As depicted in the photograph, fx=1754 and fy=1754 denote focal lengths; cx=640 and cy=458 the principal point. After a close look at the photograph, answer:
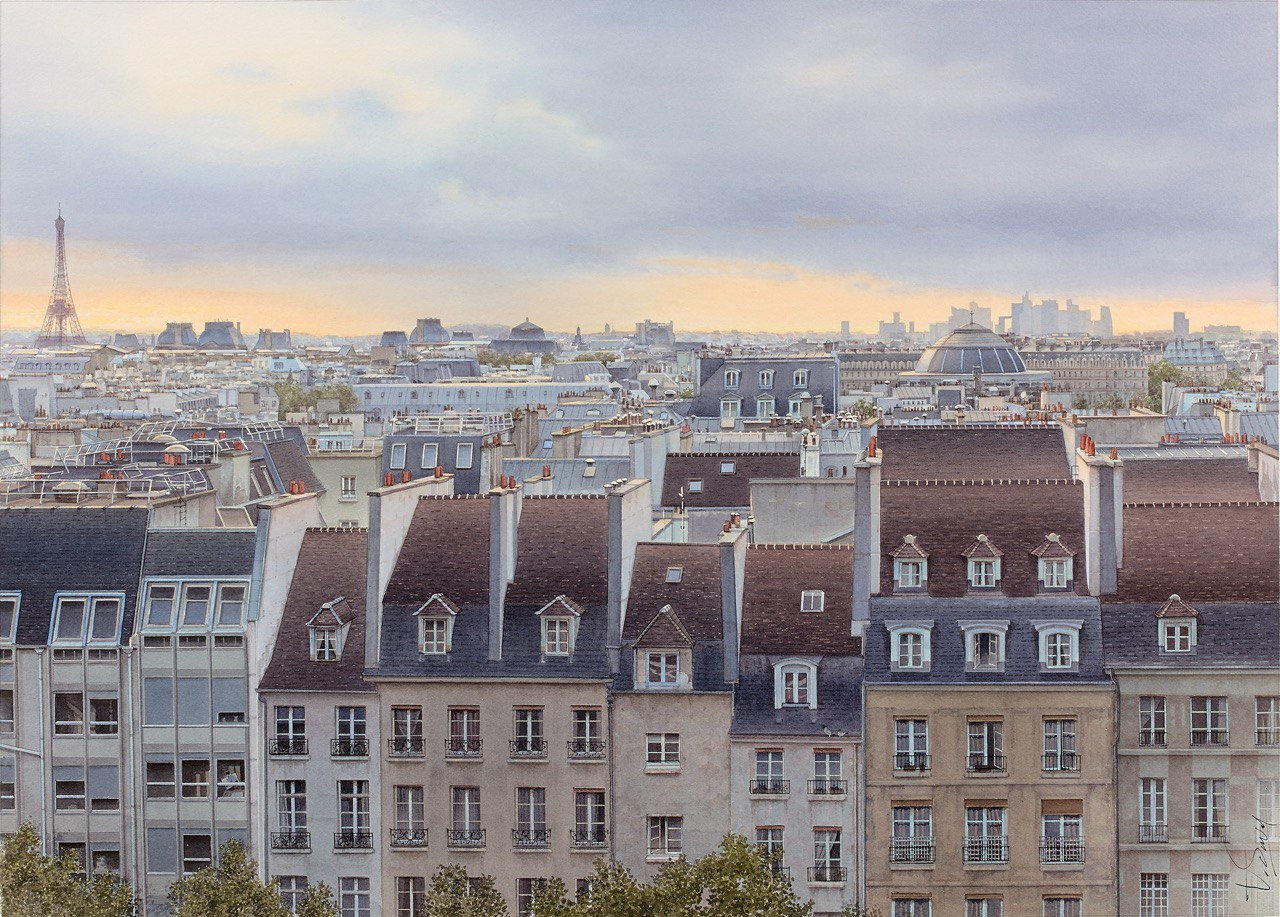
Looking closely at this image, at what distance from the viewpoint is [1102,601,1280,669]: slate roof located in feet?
44.4

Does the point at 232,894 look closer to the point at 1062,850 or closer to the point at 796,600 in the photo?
the point at 796,600

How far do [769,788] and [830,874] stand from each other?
81 centimetres

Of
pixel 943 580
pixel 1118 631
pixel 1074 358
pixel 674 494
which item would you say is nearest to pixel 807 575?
pixel 943 580

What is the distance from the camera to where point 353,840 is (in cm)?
1408

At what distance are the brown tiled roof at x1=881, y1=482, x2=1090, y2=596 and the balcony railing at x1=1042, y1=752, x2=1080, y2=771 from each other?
53.2 inches

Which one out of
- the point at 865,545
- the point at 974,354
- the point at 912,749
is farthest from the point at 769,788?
the point at 974,354

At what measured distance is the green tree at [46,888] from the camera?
1298cm

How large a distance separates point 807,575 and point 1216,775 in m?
3.57

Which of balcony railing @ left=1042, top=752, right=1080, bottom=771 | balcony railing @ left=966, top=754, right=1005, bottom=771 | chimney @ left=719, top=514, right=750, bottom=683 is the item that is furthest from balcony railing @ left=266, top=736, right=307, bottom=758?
balcony railing @ left=1042, top=752, right=1080, bottom=771

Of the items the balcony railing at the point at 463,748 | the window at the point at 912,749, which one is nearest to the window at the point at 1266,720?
the window at the point at 912,749

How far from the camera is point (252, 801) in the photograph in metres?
14.2

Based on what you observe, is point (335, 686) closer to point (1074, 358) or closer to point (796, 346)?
point (796, 346)

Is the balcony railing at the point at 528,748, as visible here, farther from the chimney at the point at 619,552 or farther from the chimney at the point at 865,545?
the chimney at the point at 865,545

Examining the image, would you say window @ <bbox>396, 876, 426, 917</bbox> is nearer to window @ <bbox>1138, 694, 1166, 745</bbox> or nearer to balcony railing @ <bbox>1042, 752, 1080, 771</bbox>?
balcony railing @ <bbox>1042, 752, 1080, 771</bbox>
